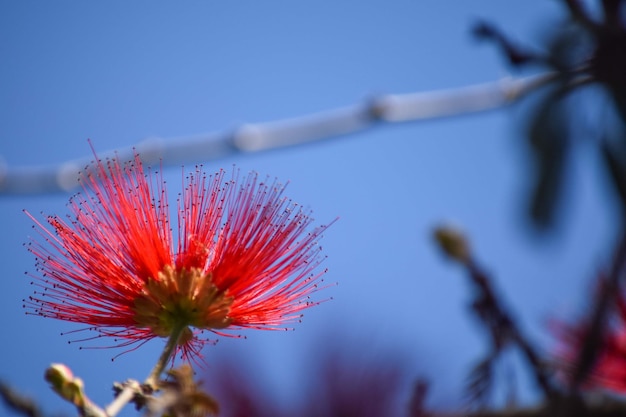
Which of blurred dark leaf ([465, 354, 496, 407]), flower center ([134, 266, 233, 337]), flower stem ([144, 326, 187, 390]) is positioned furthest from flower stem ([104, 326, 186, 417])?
blurred dark leaf ([465, 354, 496, 407])

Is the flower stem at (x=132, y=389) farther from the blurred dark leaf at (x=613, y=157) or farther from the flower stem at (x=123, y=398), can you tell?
the blurred dark leaf at (x=613, y=157)

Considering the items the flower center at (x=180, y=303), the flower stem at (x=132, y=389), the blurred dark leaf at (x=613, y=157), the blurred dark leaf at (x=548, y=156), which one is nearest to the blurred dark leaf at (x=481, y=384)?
the flower stem at (x=132, y=389)

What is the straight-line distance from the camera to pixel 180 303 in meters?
1.97

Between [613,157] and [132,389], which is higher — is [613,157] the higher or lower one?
the higher one

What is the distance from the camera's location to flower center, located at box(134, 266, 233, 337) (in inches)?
76.9

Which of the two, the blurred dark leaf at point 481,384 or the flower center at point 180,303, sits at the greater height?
the flower center at point 180,303

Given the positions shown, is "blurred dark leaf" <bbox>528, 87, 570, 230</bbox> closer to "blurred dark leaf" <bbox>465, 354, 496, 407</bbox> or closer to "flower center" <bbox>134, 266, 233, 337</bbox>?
"flower center" <bbox>134, 266, 233, 337</bbox>

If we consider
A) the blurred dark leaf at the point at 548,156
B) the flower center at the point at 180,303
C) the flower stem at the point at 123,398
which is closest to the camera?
the flower stem at the point at 123,398

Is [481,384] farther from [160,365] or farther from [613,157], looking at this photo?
[613,157]

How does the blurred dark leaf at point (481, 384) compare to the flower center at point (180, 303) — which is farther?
the flower center at point (180, 303)

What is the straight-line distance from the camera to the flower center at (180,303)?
6.40 ft

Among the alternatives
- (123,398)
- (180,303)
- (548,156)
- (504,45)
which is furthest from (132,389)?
(548,156)

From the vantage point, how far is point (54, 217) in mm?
1940

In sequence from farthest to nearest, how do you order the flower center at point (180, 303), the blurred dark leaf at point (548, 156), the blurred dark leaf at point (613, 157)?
1. the blurred dark leaf at point (548, 156)
2. the blurred dark leaf at point (613, 157)
3. the flower center at point (180, 303)
